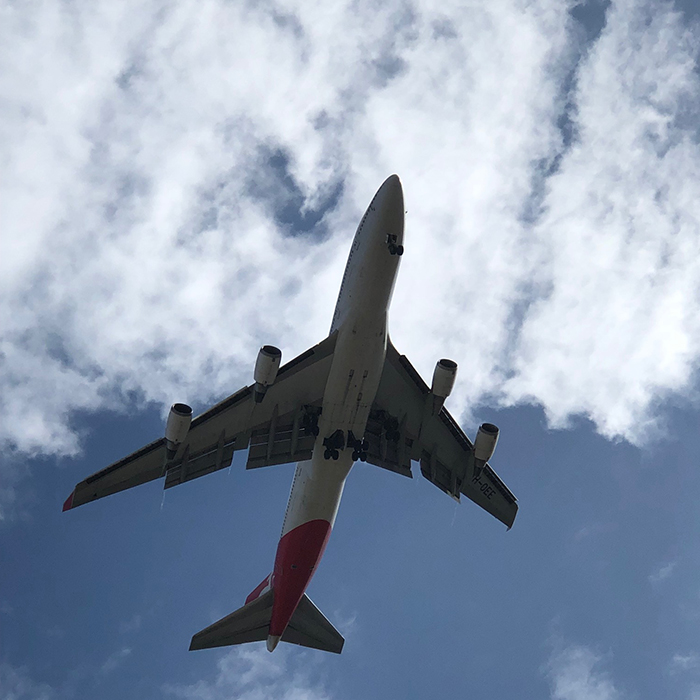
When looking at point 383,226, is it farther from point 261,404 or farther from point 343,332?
point 261,404

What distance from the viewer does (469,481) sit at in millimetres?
35781

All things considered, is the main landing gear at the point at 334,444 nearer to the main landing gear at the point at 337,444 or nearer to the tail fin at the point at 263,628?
the main landing gear at the point at 337,444

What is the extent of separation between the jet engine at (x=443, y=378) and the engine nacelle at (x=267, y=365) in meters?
6.98

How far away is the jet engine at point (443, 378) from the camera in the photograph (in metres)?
31.0

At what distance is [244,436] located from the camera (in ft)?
111

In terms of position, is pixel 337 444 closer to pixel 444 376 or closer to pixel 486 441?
pixel 444 376

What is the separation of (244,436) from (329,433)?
4322 millimetres

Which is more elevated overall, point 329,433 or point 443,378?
point 443,378

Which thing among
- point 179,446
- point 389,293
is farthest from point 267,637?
point 389,293

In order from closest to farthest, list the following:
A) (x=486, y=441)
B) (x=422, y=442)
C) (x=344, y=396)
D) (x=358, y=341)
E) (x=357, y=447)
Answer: (x=358, y=341), (x=344, y=396), (x=357, y=447), (x=486, y=441), (x=422, y=442)

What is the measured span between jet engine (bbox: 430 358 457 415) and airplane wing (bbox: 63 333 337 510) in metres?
4.71

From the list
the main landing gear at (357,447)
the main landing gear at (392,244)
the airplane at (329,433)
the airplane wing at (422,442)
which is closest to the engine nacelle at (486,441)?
the airplane at (329,433)

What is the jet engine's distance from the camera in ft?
102

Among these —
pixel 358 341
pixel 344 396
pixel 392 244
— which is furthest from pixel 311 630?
pixel 392 244
